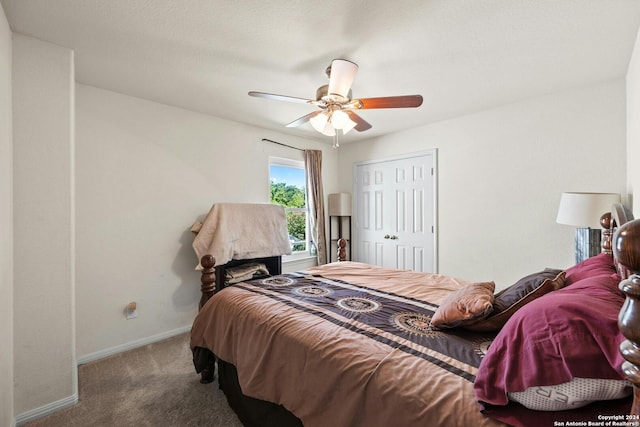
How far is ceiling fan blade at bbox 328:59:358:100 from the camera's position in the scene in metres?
1.71

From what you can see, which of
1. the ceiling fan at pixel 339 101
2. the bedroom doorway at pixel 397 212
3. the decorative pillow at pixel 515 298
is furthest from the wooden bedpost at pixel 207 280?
the bedroom doorway at pixel 397 212

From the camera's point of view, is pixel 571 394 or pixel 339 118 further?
pixel 339 118

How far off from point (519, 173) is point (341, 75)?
2256mm

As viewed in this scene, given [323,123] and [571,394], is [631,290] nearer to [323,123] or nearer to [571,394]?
[571,394]

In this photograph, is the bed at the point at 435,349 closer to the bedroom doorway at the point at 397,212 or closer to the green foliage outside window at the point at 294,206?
the bedroom doorway at the point at 397,212

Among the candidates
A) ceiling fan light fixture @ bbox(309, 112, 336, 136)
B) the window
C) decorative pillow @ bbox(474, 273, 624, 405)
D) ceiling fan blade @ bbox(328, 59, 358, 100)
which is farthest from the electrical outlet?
decorative pillow @ bbox(474, 273, 624, 405)

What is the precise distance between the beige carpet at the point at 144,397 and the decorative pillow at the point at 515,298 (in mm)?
1576

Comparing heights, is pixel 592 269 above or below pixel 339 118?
below

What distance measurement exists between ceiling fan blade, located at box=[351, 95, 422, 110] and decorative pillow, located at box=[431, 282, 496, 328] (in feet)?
4.11

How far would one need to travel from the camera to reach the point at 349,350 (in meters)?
Result: 1.21

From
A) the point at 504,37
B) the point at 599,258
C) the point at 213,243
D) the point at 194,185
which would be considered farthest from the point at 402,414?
the point at 194,185

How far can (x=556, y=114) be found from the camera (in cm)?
266

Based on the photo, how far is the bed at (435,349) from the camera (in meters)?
→ 0.74

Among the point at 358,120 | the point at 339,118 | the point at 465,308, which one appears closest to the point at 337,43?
the point at 339,118
